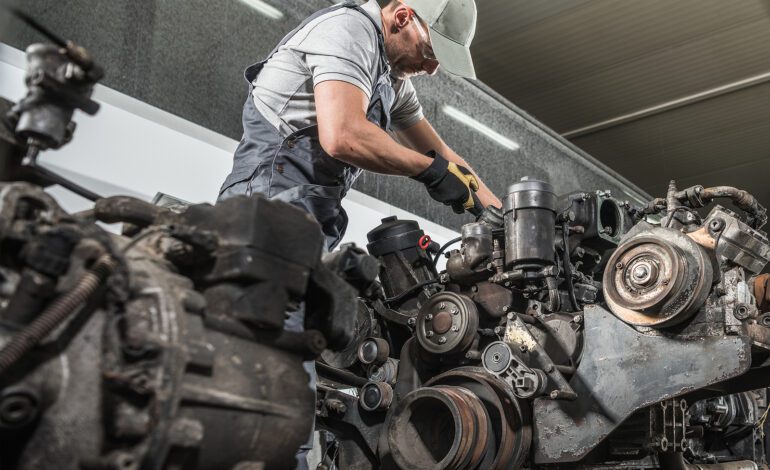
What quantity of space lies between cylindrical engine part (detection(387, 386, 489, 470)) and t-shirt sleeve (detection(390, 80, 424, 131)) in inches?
43.6

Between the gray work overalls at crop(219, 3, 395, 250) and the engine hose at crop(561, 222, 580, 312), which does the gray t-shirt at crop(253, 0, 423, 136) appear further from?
the engine hose at crop(561, 222, 580, 312)

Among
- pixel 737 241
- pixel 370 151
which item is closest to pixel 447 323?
pixel 370 151

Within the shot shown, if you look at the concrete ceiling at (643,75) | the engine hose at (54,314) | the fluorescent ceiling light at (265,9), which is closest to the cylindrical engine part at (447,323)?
the engine hose at (54,314)

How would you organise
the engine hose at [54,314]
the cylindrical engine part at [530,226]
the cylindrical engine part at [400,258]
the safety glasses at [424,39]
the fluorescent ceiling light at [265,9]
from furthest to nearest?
the fluorescent ceiling light at [265,9], the cylindrical engine part at [400,258], the safety glasses at [424,39], the cylindrical engine part at [530,226], the engine hose at [54,314]

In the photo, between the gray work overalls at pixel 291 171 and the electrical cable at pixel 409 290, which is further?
the electrical cable at pixel 409 290

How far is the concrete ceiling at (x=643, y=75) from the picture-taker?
555 cm

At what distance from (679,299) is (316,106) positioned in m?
1.09

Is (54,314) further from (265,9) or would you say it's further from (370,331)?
(265,9)

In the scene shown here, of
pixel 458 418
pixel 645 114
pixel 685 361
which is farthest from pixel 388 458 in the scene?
pixel 645 114

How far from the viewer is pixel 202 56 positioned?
3.34 metres

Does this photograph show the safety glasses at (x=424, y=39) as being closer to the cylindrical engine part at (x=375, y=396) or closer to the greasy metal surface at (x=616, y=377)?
the greasy metal surface at (x=616, y=377)

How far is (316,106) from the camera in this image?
199cm

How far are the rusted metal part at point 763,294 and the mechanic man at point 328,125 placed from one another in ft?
2.85

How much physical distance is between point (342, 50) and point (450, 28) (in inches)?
28.6
